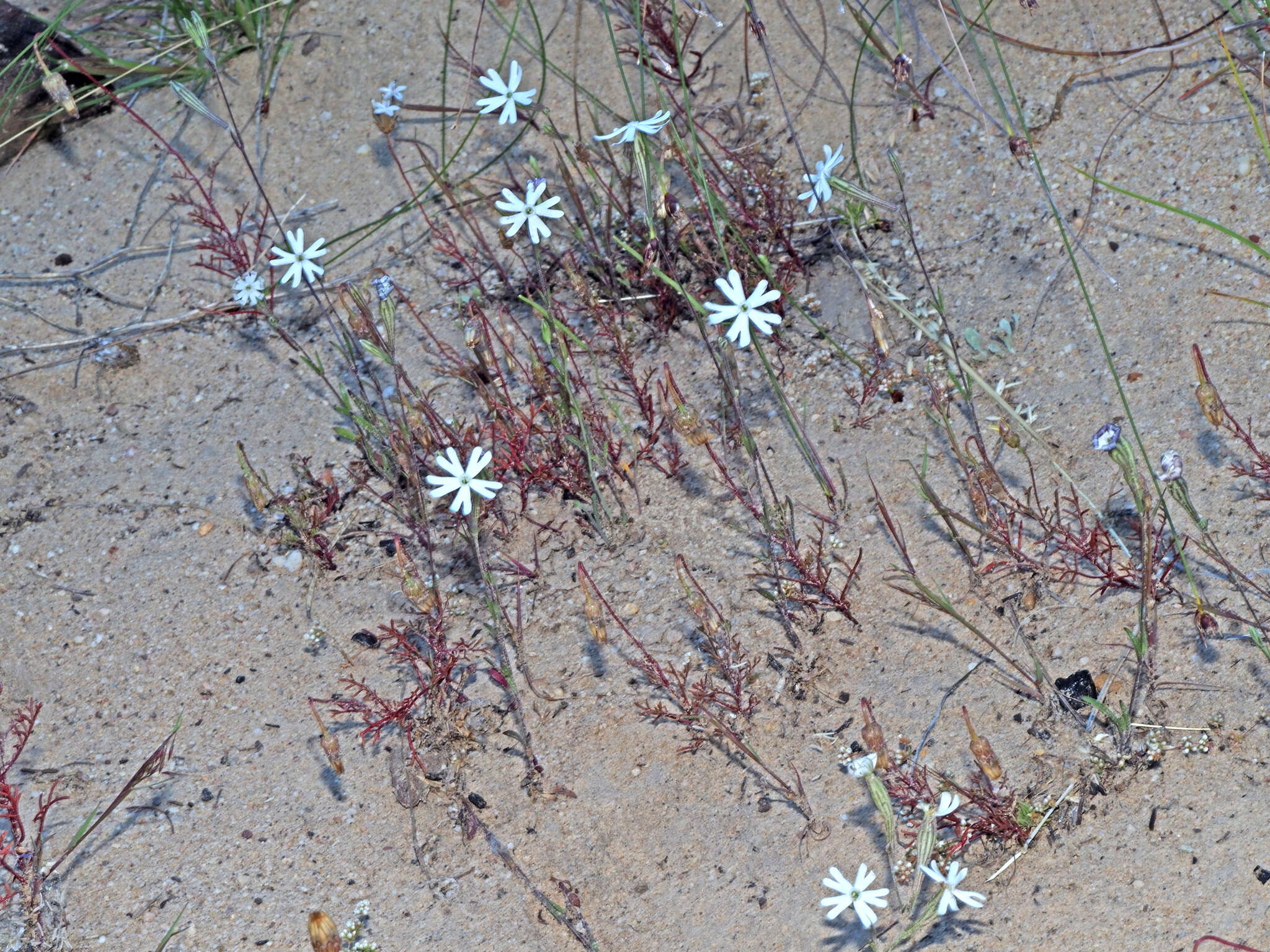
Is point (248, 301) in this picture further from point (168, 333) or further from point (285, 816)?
point (285, 816)

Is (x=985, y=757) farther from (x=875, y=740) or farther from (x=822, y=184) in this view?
(x=822, y=184)

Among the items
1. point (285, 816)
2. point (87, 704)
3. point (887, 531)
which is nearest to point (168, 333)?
point (87, 704)

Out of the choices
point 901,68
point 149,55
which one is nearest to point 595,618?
point 901,68

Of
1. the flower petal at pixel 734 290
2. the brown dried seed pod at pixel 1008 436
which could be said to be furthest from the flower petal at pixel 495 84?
the brown dried seed pod at pixel 1008 436

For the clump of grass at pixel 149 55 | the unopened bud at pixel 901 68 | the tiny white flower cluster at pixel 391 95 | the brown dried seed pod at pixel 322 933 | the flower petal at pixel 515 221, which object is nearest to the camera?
the brown dried seed pod at pixel 322 933

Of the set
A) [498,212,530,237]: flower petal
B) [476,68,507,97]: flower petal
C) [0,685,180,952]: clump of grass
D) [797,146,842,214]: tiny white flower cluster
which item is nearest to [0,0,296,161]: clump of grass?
[476,68,507,97]: flower petal

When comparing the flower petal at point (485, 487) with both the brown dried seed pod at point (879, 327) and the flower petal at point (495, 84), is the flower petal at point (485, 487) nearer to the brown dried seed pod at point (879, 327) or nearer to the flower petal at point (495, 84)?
the brown dried seed pod at point (879, 327)
